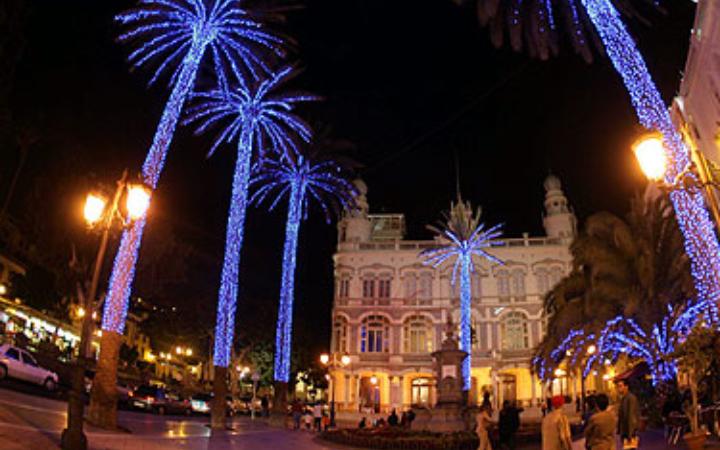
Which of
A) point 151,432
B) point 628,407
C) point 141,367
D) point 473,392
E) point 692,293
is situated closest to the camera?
point 628,407

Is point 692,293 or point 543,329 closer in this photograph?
point 692,293

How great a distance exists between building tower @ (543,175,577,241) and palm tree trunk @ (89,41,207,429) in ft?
140

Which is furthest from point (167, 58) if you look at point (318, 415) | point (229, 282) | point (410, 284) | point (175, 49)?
point (410, 284)

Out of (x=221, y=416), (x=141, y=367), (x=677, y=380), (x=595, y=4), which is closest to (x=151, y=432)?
(x=221, y=416)

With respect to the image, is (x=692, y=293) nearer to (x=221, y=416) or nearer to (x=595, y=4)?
(x=595, y=4)

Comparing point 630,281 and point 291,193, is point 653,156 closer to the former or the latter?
point 630,281

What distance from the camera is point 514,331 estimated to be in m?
52.2

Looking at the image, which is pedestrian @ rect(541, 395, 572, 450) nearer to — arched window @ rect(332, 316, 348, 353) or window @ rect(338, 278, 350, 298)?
arched window @ rect(332, 316, 348, 353)

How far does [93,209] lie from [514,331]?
1857 inches

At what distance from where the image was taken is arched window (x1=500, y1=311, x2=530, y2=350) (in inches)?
2034

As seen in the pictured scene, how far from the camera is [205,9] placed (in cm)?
2020

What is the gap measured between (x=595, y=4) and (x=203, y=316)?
3843cm

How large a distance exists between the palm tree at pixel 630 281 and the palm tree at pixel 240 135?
14.7 metres

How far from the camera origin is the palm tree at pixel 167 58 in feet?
52.2
